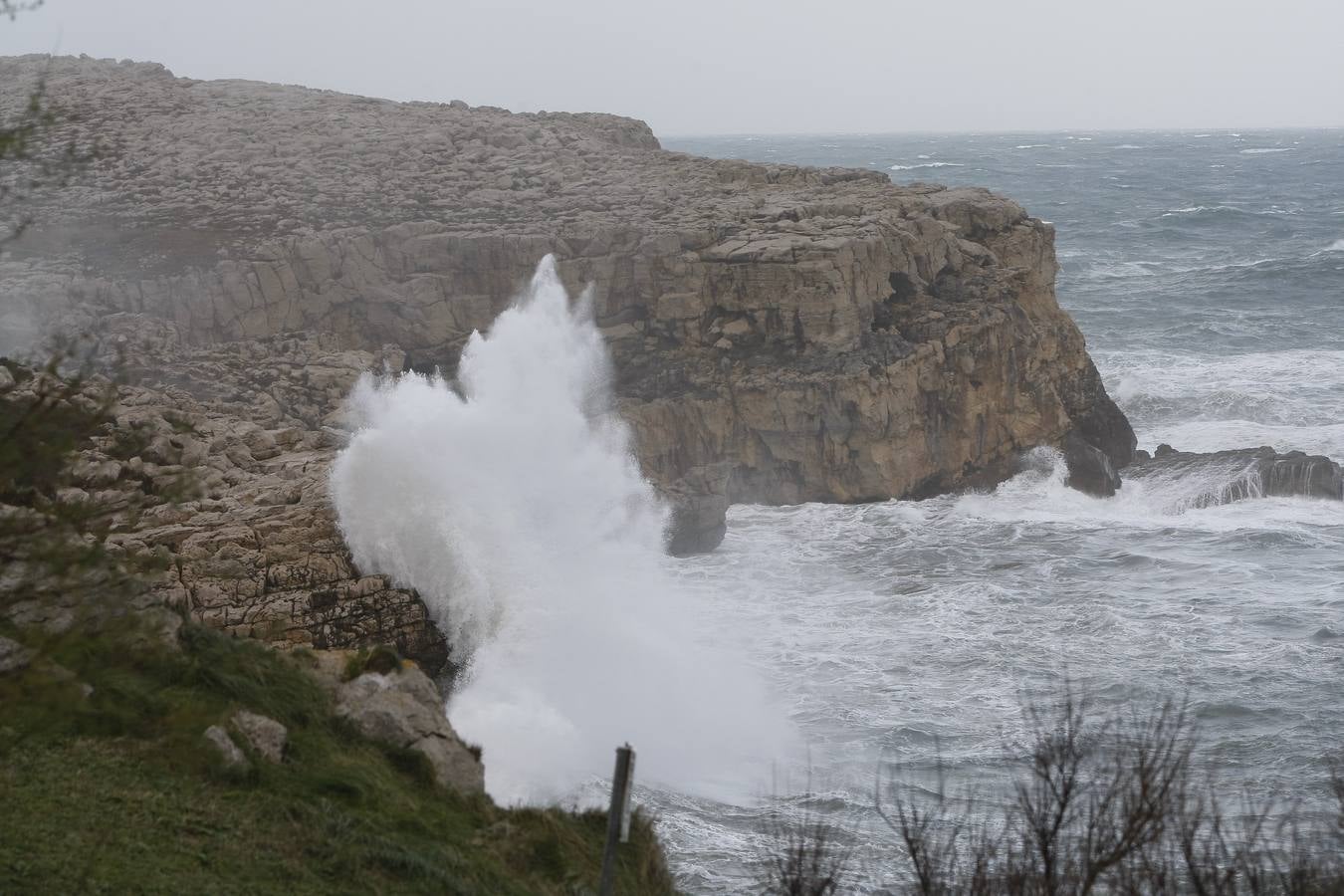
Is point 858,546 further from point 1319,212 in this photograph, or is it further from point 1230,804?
point 1319,212

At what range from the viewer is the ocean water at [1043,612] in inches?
597

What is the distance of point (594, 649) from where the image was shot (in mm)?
18750

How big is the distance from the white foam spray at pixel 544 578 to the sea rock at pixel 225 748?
452 centimetres

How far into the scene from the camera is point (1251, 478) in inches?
1083

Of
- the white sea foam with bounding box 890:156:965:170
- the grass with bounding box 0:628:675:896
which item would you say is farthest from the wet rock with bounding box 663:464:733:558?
the white sea foam with bounding box 890:156:965:170

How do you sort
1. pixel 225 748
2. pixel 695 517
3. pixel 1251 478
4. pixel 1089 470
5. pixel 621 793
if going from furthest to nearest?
pixel 1089 470
pixel 1251 478
pixel 695 517
pixel 225 748
pixel 621 793

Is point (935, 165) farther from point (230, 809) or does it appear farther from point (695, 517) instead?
point (230, 809)

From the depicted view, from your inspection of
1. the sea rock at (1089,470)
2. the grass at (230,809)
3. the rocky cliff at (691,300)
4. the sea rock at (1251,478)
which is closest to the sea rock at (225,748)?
the grass at (230,809)

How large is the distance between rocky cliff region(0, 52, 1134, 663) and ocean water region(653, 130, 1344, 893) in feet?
4.48

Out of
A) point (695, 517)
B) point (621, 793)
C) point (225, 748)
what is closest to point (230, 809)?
point (225, 748)

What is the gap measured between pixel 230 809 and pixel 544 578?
10390 millimetres

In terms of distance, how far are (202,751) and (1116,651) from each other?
42.4ft

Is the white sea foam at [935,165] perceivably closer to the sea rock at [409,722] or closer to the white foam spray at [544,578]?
the white foam spray at [544,578]

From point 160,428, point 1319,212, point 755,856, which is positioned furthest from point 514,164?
point 1319,212
